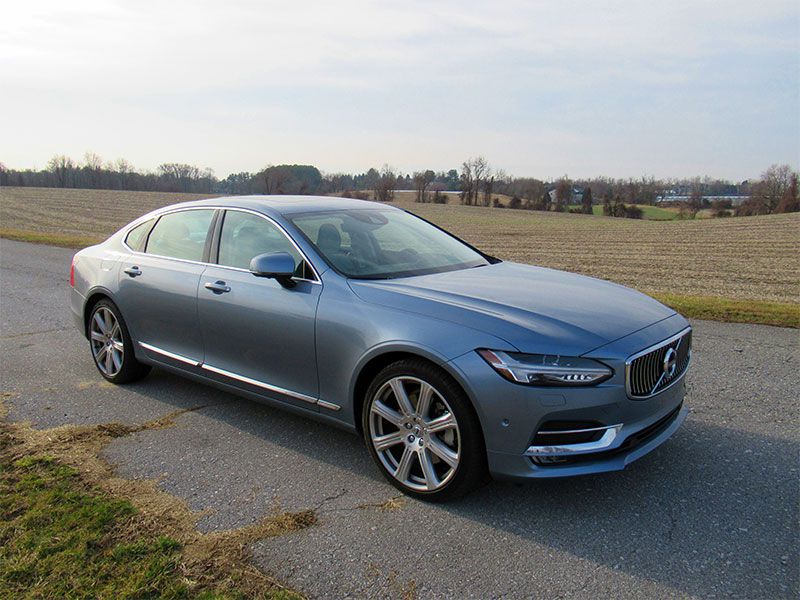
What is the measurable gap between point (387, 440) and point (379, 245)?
1471mm

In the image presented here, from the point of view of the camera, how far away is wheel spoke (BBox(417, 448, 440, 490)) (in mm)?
3330

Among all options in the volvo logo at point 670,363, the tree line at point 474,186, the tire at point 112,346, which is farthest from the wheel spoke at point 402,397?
the tree line at point 474,186

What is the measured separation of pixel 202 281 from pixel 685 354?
10.5ft

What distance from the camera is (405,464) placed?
3.44 metres

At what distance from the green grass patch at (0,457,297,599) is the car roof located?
2.12 meters

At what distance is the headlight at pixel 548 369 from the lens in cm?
302

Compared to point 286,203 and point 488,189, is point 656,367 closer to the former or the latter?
point 286,203

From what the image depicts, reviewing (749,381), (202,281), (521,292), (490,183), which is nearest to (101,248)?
(202,281)

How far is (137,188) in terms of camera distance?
341ft

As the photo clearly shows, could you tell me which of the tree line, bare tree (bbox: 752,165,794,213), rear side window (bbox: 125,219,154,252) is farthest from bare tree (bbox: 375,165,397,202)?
rear side window (bbox: 125,219,154,252)

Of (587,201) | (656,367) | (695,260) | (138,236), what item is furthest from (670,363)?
(587,201)

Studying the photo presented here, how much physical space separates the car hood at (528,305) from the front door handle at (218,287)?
1.04 meters

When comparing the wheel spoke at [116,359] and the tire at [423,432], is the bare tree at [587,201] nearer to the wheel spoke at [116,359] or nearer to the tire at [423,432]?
the wheel spoke at [116,359]

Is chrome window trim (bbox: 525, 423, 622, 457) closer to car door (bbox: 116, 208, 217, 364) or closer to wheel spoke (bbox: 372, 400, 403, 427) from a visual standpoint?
wheel spoke (bbox: 372, 400, 403, 427)
